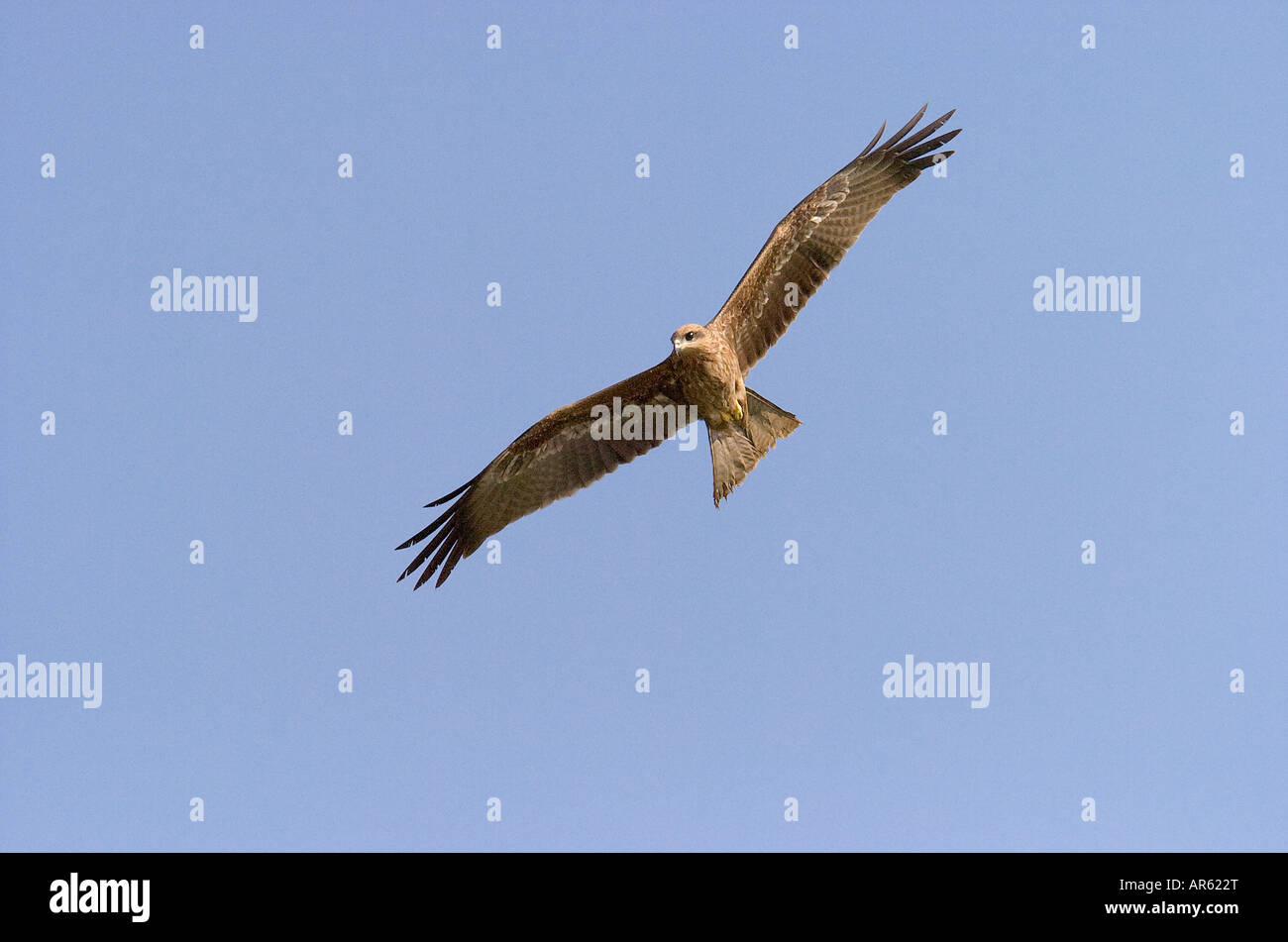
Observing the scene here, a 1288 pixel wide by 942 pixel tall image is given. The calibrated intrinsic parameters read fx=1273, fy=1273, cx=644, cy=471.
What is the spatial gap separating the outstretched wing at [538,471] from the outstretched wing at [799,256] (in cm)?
106

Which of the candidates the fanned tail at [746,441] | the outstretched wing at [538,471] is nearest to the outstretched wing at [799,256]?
the fanned tail at [746,441]

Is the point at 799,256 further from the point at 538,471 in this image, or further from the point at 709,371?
the point at 538,471

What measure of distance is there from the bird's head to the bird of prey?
1 centimetres

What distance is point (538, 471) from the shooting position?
41.0 ft

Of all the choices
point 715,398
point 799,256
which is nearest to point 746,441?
point 715,398

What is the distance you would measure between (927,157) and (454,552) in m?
5.93

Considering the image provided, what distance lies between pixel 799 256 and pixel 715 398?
1598mm

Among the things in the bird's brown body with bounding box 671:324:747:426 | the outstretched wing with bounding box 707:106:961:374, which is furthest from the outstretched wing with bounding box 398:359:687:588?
the outstretched wing with bounding box 707:106:961:374

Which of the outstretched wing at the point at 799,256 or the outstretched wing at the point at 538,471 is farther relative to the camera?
the outstretched wing at the point at 538,471

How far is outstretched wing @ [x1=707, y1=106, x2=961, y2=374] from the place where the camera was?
11.6 meters

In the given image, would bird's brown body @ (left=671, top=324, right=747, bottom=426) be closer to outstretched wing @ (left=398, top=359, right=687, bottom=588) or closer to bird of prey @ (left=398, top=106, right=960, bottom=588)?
bird of prey @ (left=398, top=106, right=960, bottom=588)

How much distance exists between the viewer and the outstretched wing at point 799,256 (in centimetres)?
1161

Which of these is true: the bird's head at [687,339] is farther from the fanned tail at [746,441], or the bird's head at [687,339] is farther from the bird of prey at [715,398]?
the fanned tail at [746,441]
